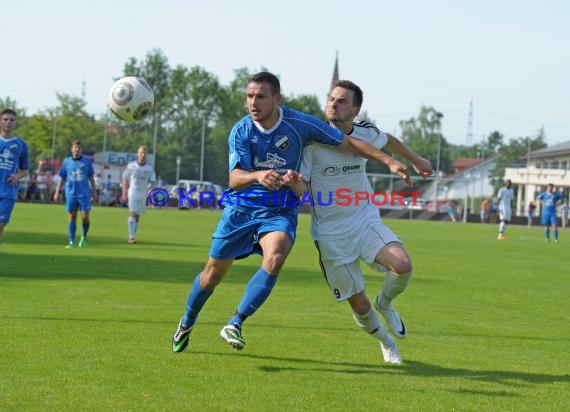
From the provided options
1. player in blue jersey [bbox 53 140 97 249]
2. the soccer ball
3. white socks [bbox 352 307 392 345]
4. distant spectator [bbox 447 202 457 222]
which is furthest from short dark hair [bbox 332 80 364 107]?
distant spectator [bbox 447 202 457 222]

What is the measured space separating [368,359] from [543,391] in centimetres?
157

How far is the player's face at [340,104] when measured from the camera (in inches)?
294

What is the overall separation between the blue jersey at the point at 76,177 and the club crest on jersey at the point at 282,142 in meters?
13.0

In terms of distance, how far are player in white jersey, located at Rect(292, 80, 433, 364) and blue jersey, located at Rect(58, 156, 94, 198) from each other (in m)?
12.7

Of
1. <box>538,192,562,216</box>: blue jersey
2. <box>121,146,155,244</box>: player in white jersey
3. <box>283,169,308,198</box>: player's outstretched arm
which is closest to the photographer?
<box>283,169,308,198</box>: player's outstretched arm

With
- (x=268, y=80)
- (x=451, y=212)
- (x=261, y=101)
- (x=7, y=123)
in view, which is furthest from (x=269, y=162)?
(x=451, y=212)

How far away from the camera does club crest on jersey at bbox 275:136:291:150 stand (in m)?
6.96

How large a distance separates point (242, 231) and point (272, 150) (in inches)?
26.2

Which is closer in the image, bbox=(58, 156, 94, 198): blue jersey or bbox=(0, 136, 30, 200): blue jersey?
bbox=(0, 136, 30, 200): blue jersey

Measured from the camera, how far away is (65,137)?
7775cm

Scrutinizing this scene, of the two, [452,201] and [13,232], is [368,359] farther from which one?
[452,201]

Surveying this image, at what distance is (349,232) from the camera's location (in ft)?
24.2

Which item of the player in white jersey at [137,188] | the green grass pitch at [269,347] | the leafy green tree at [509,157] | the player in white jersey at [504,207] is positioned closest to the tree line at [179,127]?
the leafy green tree at [509,157]

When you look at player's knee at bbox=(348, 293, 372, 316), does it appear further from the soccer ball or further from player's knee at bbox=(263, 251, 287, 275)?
the soccer ball
